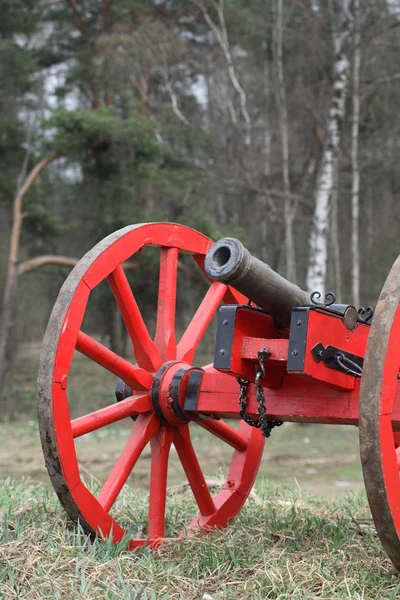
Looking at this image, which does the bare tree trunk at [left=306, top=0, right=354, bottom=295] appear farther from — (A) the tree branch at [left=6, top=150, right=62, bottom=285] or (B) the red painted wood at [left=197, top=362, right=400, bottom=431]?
(B) the red painted wood at [left=197, top=362, right=400, bottom=431]

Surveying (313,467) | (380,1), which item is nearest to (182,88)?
(380,1)

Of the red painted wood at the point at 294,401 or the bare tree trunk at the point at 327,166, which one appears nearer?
the red painted wood at the point at 294,401

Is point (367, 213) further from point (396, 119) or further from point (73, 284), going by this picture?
point (73, 284)

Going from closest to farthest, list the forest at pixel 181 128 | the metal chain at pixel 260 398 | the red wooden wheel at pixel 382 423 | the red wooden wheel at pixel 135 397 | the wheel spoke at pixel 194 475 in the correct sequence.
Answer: the red wooden wheel at pixel 382 423
the metal chain at pixel 260 398
the red wooden wheel at pixel 135 397
the wheel spoke at pixel 194 475
the forest at pixel 181 128

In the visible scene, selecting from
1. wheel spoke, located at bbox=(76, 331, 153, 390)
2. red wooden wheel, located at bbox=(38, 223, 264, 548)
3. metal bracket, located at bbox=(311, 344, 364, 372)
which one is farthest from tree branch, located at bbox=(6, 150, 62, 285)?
metal bracket, located at bbox=(311, 344, 364, 372)

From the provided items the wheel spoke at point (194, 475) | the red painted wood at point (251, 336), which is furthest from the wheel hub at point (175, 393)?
the red painted wood at point (251, 336)

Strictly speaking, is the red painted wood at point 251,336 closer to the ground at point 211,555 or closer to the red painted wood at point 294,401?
the red painted wood at point 294,401

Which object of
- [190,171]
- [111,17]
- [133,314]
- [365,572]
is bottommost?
[365,572]

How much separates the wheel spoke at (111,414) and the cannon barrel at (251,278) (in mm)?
888

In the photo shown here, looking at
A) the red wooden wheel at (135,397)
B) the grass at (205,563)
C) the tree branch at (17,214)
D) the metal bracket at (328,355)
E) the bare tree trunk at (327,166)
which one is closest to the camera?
the grass at (205,563)

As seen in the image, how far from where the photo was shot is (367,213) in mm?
19531

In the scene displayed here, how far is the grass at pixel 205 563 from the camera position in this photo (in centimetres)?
299

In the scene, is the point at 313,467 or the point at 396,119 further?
the point at 396,119

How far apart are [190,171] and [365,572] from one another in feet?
41.3
